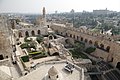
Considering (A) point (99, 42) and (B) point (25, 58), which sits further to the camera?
(A) point (99, 42)

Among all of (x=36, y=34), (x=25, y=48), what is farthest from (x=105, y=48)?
(x=36, y=34)

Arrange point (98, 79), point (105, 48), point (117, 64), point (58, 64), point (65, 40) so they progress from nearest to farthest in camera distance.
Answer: point (58, 64)
point (98, 79)
point (117, 64)
point (105, 48)
point (65, 40)

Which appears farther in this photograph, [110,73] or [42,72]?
[110,73]

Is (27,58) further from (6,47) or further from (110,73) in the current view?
(110,73)

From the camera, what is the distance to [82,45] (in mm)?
38219

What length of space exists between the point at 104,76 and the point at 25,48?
57.5 feet

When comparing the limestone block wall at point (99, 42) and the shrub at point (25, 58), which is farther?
the limestone block wall at point (99, 42)

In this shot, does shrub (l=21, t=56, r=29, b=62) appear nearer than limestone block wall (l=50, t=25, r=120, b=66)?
Yes

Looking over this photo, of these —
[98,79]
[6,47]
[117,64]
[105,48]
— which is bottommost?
[98,79]

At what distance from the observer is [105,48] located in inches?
1342

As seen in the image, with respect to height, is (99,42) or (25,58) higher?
(99,42)

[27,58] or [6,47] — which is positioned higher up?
[6,47]

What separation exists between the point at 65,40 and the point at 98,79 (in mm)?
19357

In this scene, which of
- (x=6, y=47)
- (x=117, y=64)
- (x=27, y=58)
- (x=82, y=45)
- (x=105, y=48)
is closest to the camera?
(x=6, y=47)
